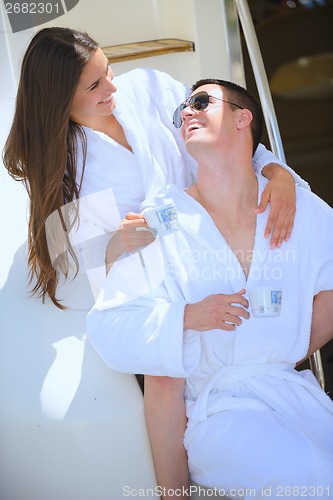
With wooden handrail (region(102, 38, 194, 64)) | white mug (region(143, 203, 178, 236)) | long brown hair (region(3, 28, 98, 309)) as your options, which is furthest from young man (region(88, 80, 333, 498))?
wooden handrail (region(102, 38, 194, 64))

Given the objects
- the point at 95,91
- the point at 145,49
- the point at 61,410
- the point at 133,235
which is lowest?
the point at 61,410

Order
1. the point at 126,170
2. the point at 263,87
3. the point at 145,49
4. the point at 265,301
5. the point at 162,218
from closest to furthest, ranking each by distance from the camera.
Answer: the point at 265,301, the point at 162,218, the point at 126,170, the point at 263,87, the point at 145,49

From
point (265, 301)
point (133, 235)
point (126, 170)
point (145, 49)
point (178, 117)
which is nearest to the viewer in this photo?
point (265, 301)

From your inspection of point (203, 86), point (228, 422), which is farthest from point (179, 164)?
point (228, 422)

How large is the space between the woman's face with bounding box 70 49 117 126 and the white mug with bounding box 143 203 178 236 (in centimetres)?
43

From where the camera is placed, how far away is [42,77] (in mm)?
1993

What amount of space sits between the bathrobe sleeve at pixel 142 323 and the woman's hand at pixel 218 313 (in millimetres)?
32

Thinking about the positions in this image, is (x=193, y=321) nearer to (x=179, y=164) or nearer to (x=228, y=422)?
(x=228, y=422)

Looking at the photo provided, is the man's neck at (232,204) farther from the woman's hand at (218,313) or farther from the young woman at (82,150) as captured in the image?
the woman's hand at (218,313)

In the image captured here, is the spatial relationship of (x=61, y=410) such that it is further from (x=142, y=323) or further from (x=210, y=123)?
(x=210, y=123)

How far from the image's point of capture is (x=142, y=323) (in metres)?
1.75

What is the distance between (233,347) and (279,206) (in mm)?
357

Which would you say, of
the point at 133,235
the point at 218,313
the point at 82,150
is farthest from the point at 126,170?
the point at 218,313

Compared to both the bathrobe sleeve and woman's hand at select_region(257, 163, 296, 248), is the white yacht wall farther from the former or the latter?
woman's hand at select_region(257, 163, 296, 248)
